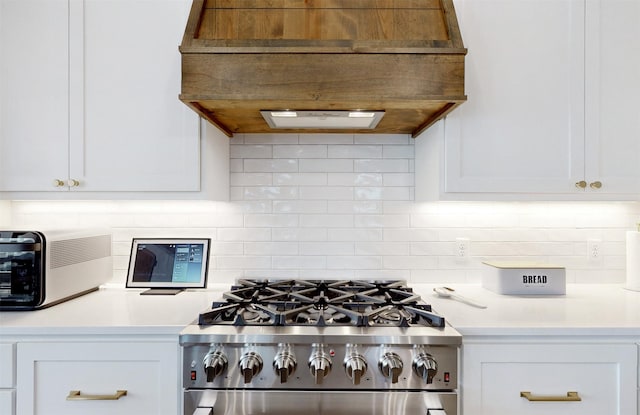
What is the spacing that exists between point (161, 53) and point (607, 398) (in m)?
2.12

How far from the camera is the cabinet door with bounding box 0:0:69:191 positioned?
5.41ft

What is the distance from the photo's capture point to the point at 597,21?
5.43ft

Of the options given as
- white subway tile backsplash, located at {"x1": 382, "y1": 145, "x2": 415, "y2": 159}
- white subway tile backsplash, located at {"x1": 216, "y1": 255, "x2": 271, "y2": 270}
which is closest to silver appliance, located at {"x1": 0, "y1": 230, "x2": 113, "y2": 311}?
white subway tile backsplash, located at {"x1": 216, "y1": 255, "x2": 271, "y2": 270}

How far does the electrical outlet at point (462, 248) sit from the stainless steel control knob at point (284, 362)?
1.14m

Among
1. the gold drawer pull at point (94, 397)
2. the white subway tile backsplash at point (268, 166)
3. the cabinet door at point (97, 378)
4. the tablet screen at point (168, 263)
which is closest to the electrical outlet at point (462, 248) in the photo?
the white subway tile backsplash at point (268, 166)

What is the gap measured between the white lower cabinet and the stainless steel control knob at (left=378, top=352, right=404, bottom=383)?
0.25 m

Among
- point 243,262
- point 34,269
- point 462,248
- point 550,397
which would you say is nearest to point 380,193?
point 462,248

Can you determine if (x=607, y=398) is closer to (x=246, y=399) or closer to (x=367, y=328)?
(x=367, y=328)

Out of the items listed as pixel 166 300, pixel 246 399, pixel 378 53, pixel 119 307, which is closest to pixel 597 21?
pixel 378 53

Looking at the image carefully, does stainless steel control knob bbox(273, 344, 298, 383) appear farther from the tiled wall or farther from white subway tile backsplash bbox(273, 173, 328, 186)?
white subway tile backsplash bbox(273, 173, 328, 186)

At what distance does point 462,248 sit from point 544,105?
774 mm

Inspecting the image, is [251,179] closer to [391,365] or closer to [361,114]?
[361,114]

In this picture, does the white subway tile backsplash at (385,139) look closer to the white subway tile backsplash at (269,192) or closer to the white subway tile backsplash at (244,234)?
the white subway tile backsplash at (269,192)

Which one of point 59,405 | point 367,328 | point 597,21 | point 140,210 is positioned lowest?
point 59,405
